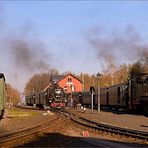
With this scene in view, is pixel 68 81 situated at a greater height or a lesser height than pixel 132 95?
greater

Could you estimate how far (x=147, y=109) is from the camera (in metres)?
38.0

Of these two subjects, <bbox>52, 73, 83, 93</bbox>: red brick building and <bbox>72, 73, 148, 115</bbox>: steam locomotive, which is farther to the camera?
<bbox>52, 73, 83, 93</bbox>: red brick building

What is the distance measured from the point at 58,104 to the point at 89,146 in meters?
42.9

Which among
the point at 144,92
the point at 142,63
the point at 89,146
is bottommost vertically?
the point at 89,146

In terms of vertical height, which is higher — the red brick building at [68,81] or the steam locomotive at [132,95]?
the red brick building at [68,81]

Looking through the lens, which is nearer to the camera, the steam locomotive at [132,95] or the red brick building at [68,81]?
the steam locomotive at [132,95]

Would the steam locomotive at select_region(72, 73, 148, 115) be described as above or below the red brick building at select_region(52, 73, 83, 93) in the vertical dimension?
below

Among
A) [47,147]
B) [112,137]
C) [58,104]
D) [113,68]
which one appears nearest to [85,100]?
[58,104]

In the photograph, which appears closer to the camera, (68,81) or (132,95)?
(132,95)

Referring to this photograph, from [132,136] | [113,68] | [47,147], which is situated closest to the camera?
[47,147]

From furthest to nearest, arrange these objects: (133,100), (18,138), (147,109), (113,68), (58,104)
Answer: (113,68) < (58,104) < (133,100) < (147,109) < (18,138)

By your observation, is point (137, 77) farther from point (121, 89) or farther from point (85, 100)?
point (85, 100)

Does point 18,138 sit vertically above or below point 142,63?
below

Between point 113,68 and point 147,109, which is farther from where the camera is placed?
point 113,68
